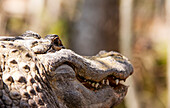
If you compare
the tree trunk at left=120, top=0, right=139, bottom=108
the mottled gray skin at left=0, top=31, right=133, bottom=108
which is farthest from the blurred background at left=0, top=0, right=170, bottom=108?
the mottled gray skin at left=0, top=31, right=133, bottom=108

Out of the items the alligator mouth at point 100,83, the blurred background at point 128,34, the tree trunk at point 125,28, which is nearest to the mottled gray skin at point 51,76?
the alligator mouth at point 100,83

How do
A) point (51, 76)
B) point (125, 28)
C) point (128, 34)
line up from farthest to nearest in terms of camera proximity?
point (128, 34)
point (125, 28)
point (51, 76)

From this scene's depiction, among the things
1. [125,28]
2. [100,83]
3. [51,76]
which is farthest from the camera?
[125,28]

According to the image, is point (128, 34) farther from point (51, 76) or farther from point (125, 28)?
point (51, 76)

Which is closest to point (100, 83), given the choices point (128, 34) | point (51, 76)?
point (51, 76)

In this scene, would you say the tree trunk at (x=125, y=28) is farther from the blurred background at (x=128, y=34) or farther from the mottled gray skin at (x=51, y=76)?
the mottled gray skin at (x=51, y=76)

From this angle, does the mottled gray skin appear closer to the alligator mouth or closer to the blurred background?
the alligator mouth

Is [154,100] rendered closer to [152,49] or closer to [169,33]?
[152,49]
